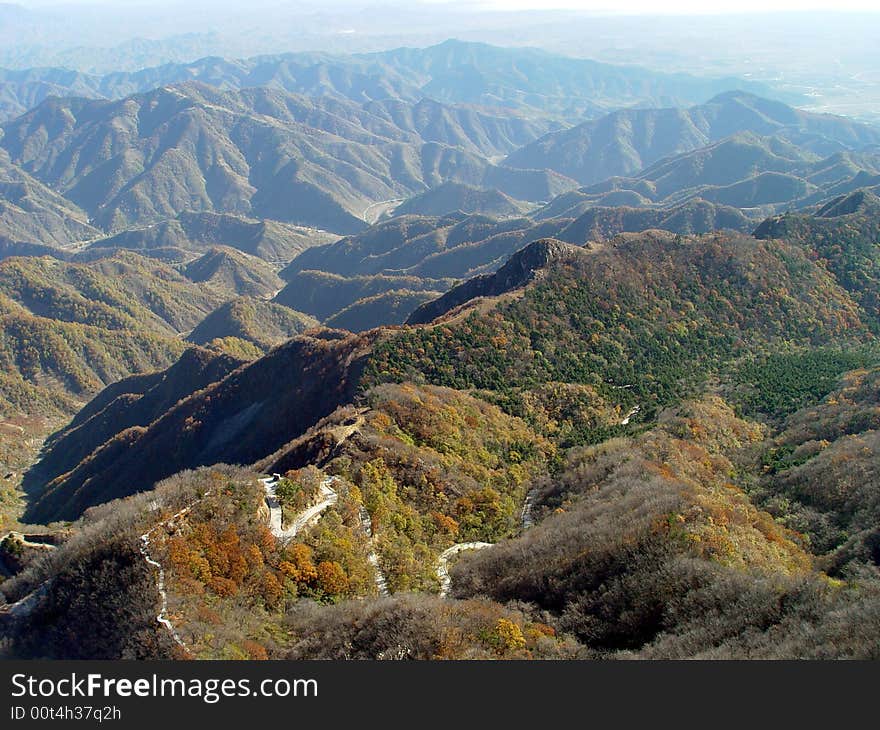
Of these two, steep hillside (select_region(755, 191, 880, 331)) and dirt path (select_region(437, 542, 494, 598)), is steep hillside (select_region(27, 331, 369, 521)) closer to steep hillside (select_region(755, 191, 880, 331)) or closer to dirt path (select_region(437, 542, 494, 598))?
dirt path (select_region(437, 542, 494, 598))

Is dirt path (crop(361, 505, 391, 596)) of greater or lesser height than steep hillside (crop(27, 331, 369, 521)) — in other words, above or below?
above

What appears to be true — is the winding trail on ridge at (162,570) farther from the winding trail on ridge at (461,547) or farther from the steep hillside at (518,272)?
the steep hillside at (518,272)

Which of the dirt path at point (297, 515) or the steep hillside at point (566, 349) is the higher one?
the dirt path at point (297, 515)

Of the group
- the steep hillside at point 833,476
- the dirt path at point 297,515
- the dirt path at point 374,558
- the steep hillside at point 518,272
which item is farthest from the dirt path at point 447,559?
the steep hillside at point 518,272

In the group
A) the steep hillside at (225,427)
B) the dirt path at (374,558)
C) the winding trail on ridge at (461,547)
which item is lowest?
the steep hillside at (225,427)

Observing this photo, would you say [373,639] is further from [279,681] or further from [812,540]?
[812,540]

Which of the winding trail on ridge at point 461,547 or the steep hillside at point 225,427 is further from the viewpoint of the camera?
the steep hillside at point 225,427

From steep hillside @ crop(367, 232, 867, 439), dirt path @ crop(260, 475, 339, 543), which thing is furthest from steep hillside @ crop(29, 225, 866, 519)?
dirt path @ crop(260, 475, 339, 543)

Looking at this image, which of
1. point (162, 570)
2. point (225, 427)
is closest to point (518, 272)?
point (225, 427)

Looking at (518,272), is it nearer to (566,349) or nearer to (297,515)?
(566,349)

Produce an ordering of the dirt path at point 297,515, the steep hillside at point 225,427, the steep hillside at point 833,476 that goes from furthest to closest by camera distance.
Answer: the steep hillside at point 225,427 → the steep hillside at point 833,476 → the dirt path at point 297,515

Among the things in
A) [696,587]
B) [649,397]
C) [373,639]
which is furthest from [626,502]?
[649,397]
